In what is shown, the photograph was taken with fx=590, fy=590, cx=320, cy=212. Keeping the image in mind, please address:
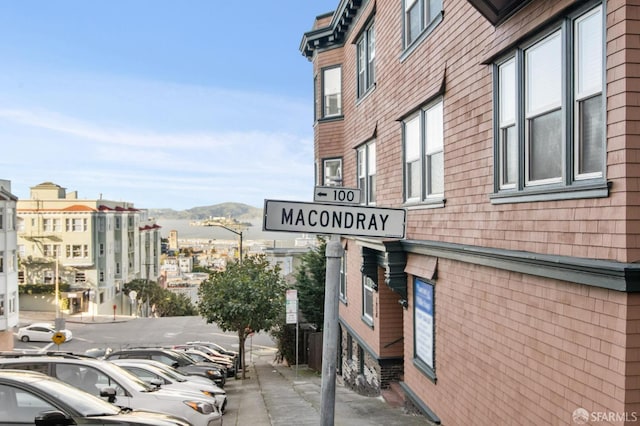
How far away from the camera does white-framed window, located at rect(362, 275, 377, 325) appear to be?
14984mm

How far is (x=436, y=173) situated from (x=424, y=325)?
267cm

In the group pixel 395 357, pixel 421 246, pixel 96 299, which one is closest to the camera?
pixel 421 246

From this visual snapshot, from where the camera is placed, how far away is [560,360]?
550 centimetres

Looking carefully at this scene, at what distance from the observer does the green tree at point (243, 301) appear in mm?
25641

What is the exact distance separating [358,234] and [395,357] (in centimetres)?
976

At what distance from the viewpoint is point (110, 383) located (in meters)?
9.16

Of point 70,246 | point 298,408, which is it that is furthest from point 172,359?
point 70,246

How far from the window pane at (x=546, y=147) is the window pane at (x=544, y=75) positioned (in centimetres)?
12

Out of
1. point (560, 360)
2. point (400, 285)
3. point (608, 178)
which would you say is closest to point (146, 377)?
point (400, 285)

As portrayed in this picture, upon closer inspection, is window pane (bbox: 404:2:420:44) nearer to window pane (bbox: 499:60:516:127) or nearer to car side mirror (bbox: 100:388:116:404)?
window pane (bbox: 499:60:516:127)

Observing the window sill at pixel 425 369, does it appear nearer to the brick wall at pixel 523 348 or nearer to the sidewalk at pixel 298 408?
the brick wall at pixel 523 348

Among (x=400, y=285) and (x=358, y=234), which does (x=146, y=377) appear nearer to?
(x=400, y=285)

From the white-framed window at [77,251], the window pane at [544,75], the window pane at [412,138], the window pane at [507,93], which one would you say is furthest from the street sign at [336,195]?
the white-framed window at [77,251]

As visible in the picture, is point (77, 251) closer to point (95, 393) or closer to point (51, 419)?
point (95, 393)
